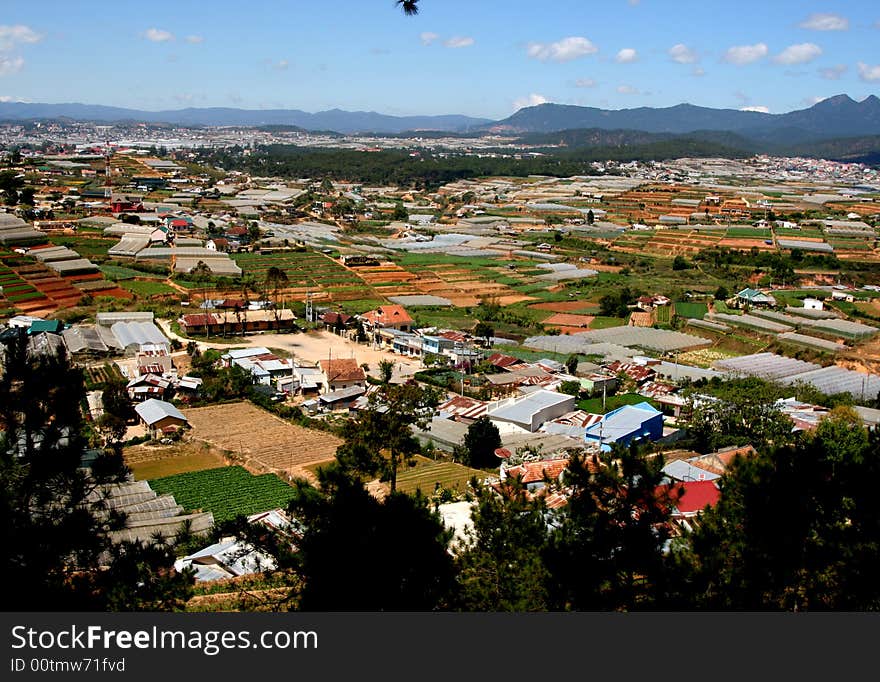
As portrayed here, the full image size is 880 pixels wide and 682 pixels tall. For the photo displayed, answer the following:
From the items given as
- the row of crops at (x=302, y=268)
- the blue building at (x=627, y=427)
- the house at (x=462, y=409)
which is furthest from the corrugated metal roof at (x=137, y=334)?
the blue building at (x=627, y=427)

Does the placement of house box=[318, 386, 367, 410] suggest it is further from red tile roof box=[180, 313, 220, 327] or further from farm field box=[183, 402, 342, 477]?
red tile roof box=[180, 313, 220, 327]

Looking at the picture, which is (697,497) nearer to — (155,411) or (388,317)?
(155,411)

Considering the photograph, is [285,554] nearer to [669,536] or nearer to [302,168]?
[669,536]

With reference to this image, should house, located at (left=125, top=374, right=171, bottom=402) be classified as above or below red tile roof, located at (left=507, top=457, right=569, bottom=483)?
below

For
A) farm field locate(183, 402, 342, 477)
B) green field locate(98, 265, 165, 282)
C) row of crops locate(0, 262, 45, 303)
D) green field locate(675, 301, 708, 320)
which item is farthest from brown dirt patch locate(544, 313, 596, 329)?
row of crops locate(0, 262, 45, 303)

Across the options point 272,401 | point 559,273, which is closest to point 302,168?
point 559,273
